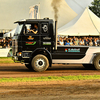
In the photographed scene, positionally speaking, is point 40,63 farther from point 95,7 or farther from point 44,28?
point 95,7

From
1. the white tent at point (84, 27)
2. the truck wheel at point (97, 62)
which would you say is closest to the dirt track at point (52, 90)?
the truck wheel at point (97, 62)

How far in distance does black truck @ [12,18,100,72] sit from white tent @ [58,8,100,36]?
1295 centimetres

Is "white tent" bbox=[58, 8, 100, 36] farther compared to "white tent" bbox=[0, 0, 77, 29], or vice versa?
"white tent" bbox=[0, 0, 77, 29]

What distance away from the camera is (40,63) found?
37.6 feet

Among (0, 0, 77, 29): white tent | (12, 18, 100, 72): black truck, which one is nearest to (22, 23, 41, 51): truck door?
(12, 18, 100, 72): black truck

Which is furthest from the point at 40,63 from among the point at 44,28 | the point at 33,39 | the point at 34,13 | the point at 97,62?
the point at 34,13

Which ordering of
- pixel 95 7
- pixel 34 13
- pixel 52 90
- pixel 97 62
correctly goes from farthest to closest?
pixel 95 7 → pixel 34 13 → pixel 97 62 → pixel 52 90

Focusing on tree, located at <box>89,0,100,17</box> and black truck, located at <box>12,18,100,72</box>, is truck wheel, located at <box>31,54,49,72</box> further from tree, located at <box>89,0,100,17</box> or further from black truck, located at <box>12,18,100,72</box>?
tree, located at <box>89,0,100,17</box>

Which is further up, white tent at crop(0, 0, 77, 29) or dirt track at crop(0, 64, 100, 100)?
white tent at crop(0, 0, 77, 29)

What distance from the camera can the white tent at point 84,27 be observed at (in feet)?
80.2

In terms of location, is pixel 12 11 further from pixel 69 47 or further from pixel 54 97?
pixel 54 97

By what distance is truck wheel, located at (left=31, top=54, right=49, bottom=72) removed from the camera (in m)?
11.3

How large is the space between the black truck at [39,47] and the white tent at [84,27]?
12951 mm

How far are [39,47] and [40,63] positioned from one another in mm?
716
